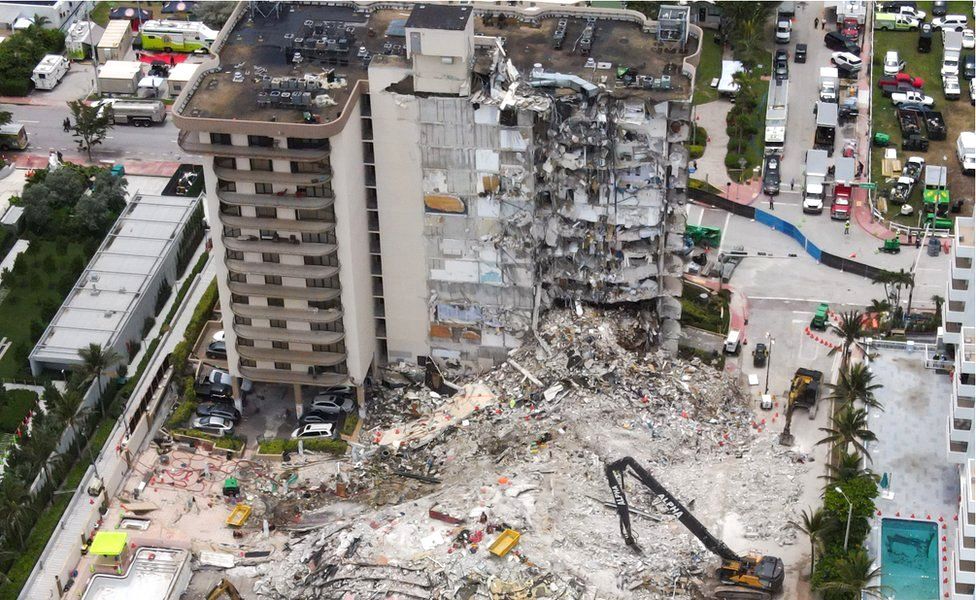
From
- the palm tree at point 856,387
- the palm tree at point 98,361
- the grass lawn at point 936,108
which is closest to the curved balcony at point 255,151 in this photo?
the palm tree at point 98,361

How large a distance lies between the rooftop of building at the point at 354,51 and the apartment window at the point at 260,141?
1.34m

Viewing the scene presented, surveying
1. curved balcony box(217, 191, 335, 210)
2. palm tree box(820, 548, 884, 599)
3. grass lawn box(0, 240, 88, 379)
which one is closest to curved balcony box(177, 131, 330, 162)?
curved balcony box(217, 191, 335, 210)

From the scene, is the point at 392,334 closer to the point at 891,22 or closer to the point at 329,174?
the point at 329,174

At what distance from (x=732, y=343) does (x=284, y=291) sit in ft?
125

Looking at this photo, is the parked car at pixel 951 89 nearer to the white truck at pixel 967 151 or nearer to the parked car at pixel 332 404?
the white truck at pixel 967 151

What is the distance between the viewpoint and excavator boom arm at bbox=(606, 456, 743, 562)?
384 feet

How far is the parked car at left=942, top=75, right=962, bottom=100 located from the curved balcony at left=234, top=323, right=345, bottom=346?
80.5m

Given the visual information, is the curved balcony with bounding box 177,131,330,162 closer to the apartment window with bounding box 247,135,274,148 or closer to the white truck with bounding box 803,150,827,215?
the apartment window with bounding box 247,135,274,148

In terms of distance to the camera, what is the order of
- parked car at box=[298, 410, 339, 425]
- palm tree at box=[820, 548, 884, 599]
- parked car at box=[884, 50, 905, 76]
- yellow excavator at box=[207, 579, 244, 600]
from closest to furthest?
palm tree at box=[820, 548, 884, 599] → yellow excavator at box=[207, 579, 244, 600] → parked car at box=[298, 410, 339, 425] → parked car at box=[884, 50, 905, 76]

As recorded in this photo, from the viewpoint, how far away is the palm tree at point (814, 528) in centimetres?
11462

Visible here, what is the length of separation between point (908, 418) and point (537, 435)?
28710mm

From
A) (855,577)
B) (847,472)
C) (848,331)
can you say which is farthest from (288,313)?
(855,577)

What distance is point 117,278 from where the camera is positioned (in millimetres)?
147875

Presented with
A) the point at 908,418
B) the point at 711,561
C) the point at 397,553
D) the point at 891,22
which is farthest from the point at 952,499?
the point at 891,22
